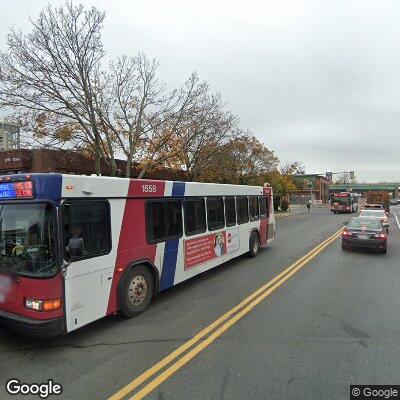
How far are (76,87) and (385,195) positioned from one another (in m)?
42.9

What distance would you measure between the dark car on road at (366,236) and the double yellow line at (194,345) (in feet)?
18.8

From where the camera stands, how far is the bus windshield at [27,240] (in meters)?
4.97

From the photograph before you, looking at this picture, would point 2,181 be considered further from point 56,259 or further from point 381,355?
point 381,355

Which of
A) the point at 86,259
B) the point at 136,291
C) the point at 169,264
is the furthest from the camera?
the point at 169,264

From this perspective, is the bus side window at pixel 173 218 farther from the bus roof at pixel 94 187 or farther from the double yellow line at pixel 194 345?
the double yellow line at pixel 194 345

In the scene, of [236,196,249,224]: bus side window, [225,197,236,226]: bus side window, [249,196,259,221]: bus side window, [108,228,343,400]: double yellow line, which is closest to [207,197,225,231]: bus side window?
[225,197,236,226]: bus side window

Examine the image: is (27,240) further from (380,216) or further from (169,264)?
(380,216)

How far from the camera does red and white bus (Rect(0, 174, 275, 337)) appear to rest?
16.3ft

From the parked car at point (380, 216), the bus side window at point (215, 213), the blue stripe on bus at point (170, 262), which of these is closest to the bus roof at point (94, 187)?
the blue stripe on bus at point (170, 262)

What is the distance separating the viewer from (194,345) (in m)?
5.08

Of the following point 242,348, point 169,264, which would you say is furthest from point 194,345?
point 169,264

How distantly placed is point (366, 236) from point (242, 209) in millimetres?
4908

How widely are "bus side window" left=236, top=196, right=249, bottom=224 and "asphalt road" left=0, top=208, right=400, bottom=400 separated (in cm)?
331

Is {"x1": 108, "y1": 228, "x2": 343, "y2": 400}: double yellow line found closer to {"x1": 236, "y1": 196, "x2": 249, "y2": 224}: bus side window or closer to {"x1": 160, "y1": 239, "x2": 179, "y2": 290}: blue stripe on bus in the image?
{"x1": 160, "y1": 239, "x2": 179, "y2": 290}: blue stripe on bus
